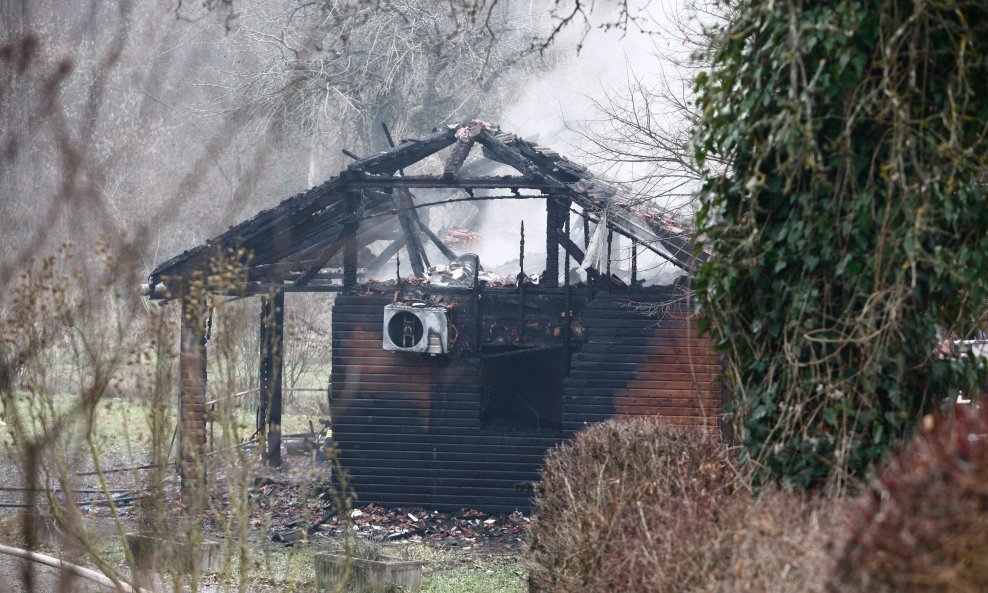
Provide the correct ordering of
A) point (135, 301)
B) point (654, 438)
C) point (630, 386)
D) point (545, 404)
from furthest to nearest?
point (545, 404)
point (630, 386)
point (654, 438)
point (135, 301)

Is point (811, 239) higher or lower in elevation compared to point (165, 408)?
higher

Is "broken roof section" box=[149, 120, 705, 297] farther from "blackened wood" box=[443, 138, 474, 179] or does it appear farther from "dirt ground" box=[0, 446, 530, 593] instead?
"dirt ground" box=[0, 446, 530, 593]

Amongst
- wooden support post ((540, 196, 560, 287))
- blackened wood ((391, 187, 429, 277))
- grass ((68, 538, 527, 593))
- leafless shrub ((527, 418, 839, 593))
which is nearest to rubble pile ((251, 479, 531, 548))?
grass ((68, 538, 527, 593))

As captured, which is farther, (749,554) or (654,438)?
(654,438)

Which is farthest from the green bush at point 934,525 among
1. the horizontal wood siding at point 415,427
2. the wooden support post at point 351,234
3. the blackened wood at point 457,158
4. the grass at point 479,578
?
the wooden support post at point 351,234

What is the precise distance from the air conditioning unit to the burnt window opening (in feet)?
7.03

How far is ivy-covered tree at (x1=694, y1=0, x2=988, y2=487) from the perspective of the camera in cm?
518

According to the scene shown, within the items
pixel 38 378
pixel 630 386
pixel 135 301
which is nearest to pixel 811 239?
pixel 135 301

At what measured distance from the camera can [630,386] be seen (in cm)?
1295

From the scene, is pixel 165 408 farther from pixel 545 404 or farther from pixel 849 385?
→ pixel 545 404

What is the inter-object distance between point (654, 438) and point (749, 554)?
2.48 m

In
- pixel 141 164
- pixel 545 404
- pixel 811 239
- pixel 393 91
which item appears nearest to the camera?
pixel 811 239

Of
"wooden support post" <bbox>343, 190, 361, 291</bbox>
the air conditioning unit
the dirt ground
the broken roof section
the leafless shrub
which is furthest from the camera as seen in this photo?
"wooden support post" <bbox>343, 190, 361, 291</bbox>

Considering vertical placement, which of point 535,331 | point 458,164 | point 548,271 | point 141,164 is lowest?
point 535,331
